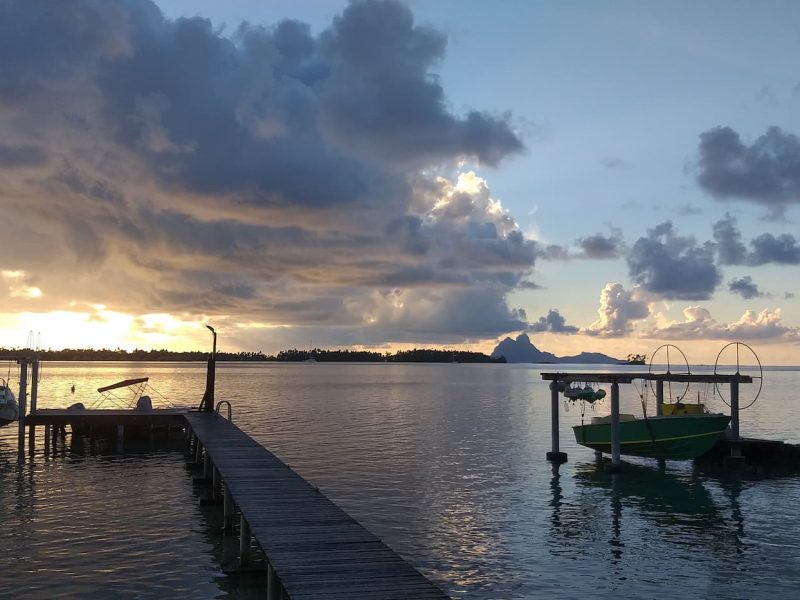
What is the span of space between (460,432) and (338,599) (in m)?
45.4

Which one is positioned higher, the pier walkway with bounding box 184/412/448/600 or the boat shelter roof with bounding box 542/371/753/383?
the boat shelter roof with bounding box 542/371/753/383

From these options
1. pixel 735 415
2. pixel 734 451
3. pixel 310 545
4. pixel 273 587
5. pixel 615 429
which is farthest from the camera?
pixel 735 415

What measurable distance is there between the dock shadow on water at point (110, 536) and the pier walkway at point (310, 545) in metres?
1.68

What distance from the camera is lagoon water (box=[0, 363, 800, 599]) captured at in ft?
57.5

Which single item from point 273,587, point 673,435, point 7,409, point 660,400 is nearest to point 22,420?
point 7,409

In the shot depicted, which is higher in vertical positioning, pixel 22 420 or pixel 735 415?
pixel 735 415

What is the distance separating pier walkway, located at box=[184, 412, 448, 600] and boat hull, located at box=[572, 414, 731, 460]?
19.7 meters

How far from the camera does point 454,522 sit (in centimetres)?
2405

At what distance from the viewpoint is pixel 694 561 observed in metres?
19.5

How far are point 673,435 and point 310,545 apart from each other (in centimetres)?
2510

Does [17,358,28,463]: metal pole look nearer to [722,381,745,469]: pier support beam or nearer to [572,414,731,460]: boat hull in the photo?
[572,414,731,460]: boat hull

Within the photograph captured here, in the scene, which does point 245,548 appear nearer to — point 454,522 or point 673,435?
point 454,522

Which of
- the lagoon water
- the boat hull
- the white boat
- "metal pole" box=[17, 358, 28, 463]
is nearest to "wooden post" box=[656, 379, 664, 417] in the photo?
the lagoon water

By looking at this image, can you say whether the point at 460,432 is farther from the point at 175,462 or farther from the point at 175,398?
the point at 175,398
